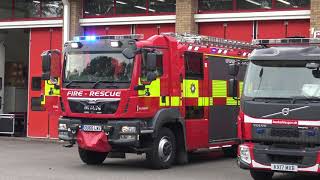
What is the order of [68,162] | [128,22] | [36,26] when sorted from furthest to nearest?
[36,26] → [128,22] → [68,162]

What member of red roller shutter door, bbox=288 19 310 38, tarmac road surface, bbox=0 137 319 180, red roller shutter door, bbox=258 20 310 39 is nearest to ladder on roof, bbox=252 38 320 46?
tarmac road surface, bbox=0 137 319 180

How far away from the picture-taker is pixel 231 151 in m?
16.3

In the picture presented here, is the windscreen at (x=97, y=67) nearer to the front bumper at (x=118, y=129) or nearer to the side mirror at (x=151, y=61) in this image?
the side mirror at (x=151, y=61)

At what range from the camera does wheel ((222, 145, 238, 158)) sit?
53.3ft

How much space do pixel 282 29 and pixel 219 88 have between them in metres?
4.52

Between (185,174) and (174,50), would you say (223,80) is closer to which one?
(174,50)

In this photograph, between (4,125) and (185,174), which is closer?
(185,174)

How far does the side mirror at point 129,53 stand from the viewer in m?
12.6

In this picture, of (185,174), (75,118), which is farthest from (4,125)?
(185,174)

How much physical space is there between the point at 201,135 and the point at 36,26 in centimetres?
1023

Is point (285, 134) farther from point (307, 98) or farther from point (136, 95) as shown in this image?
point (136, 95)

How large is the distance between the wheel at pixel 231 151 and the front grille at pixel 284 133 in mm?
5705

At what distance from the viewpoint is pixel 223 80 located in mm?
15266

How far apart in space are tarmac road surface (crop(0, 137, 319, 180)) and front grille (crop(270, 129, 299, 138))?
193 centimetres
